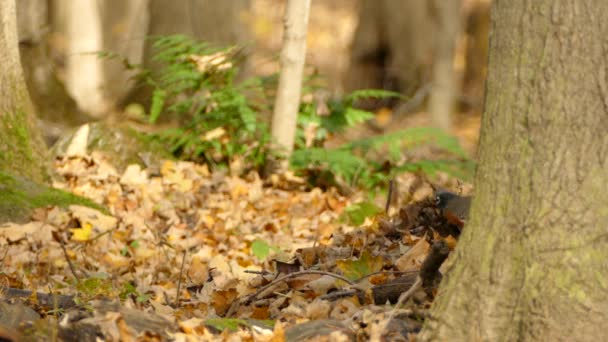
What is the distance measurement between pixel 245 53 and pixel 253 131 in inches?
55.0

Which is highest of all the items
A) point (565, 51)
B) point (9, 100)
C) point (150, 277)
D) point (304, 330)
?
point (565, 51)

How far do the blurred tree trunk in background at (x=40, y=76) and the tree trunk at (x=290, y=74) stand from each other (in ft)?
7.40

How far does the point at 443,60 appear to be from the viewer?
46.4 feet

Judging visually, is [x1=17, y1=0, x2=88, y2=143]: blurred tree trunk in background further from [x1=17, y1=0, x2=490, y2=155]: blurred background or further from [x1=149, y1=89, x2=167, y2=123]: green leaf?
[x1=149, y1=89, x2=167, y2=123]: green leaf

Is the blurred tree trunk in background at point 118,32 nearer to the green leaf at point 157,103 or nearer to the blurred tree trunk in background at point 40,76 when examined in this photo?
the blurred tree trunk in background at point 40,76

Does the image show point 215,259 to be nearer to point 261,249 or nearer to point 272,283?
point 261,249

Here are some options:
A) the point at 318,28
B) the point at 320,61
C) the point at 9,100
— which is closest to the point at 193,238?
the point at 9,100

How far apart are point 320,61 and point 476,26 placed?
4.79 metres

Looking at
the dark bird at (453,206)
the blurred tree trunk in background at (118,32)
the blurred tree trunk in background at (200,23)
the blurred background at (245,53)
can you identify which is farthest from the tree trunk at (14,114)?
the dark bird at (453,206)

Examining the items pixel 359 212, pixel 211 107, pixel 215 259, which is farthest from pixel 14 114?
pixel 359 212

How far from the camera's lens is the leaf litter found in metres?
3.36

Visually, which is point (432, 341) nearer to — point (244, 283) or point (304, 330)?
point (304, 330)

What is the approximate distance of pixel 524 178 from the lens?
9.59 ft

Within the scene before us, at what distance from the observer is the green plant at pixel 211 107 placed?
8289 millimetres
